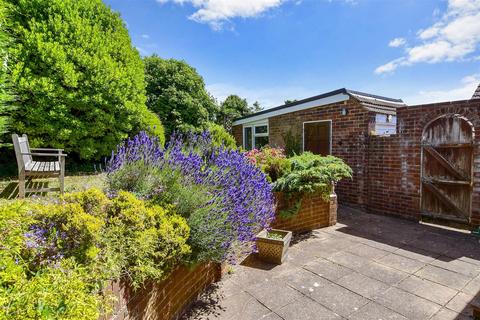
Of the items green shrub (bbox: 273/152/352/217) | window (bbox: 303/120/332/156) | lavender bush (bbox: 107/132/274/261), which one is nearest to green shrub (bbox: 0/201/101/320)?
lavender bush (bbox: 107/132/274/261)

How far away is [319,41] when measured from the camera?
7973mm

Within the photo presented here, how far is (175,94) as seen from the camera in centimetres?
1433

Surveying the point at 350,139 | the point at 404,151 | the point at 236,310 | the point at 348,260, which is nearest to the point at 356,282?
the point at 348,260

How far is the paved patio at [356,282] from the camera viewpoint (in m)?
2.34

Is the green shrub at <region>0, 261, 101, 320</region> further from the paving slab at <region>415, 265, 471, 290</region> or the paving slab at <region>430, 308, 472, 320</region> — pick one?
the paving slab at <region>415, 265, 471, 290</region>

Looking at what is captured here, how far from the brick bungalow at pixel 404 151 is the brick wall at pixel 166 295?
474 cm

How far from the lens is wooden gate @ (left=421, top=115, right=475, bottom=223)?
468cm

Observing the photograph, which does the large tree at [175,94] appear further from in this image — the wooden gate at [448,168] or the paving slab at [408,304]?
the paving slab at [408,304]

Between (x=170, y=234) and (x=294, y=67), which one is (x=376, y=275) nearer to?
(x=170, y=234)

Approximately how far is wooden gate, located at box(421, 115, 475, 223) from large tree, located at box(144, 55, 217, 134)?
11.1m

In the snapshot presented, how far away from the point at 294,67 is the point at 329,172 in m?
7.95

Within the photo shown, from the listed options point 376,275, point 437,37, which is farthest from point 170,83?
point 376,275

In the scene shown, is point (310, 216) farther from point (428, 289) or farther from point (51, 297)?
point (51, 297)

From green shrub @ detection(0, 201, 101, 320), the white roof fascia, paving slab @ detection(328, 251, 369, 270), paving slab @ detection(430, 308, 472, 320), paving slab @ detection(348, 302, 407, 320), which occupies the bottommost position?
paving slab @ detection(430, 308, 472, 320)
